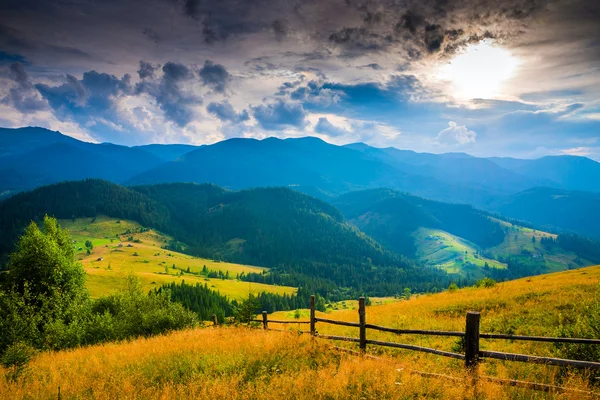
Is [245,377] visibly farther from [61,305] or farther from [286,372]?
[61,305]

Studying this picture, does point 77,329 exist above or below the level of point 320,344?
below

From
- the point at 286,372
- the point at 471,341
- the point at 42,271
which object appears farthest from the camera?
the point at 42,271

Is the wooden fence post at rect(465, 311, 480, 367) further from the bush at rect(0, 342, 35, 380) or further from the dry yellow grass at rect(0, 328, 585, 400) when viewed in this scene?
the bush at rect(0, 342, 35, 380)

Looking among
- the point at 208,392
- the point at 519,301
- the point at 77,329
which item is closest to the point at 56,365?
the point at 208,392

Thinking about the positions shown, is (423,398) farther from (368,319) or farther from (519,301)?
(519,301)

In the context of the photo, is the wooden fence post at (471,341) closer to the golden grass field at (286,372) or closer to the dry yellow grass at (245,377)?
the golden grass field at (286,372)

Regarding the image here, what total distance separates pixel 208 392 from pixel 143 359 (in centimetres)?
560

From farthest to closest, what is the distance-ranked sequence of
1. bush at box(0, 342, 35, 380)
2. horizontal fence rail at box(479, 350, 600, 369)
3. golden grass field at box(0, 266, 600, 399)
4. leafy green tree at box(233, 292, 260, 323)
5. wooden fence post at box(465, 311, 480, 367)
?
leafy green tree at box(233, 292, 260, 323), bush at box(0, 342, 35, 380), wooden fence post at box(465, 311, 480, 367), golden grass field at box(0, 266, 600, 399), horizontal fence rail at box(479, 350, 600, 369)

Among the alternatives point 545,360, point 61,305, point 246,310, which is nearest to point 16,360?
point 246,310

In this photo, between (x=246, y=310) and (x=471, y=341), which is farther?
(x=246, y=310)

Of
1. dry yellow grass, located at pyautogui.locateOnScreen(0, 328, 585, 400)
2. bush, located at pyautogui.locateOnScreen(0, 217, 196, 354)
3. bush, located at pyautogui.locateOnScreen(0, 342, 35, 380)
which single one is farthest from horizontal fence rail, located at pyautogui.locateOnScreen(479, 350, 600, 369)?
bush, located at pyautogui.locateOnScreen(0, 217, 196, 354)

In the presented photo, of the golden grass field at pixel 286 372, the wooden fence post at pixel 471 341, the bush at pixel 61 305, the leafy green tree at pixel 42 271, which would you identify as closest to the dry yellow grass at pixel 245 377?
the golden grass field at pixel 286 372

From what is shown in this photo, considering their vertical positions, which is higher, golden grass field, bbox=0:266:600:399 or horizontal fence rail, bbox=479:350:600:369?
horizontal fence rail, bbox=479:350:600:369

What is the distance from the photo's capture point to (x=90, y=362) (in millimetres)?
13938
